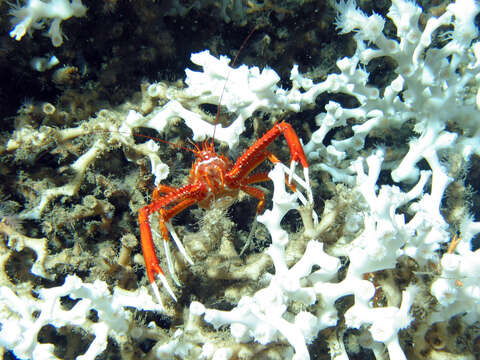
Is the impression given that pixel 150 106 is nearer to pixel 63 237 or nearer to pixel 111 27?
pixel 111 27

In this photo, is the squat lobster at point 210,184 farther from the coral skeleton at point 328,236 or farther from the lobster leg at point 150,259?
the coral skeleton at point 328,236

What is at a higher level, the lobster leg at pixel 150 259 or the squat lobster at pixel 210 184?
the squat lobster at pixel 210 184

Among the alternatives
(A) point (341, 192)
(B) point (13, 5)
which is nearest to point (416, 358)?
(A) point (341, 192)

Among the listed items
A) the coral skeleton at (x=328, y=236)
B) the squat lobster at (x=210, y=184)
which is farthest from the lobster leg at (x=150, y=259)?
the coral skeleton at (x=328, y=236)

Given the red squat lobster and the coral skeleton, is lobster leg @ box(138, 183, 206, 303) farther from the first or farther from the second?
the coral skeleton

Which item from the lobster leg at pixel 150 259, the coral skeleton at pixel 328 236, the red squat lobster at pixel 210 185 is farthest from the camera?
the red squat lobster at pixel 210 185

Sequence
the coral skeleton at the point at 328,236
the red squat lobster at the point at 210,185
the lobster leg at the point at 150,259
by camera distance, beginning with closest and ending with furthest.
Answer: the coral skeleton at the point at 328,236 < the lobster leg at the point at 150,259 < the red squat lobster at the point at 210,185

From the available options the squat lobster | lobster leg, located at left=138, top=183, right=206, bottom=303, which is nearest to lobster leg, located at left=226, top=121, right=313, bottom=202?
the squat lobster
